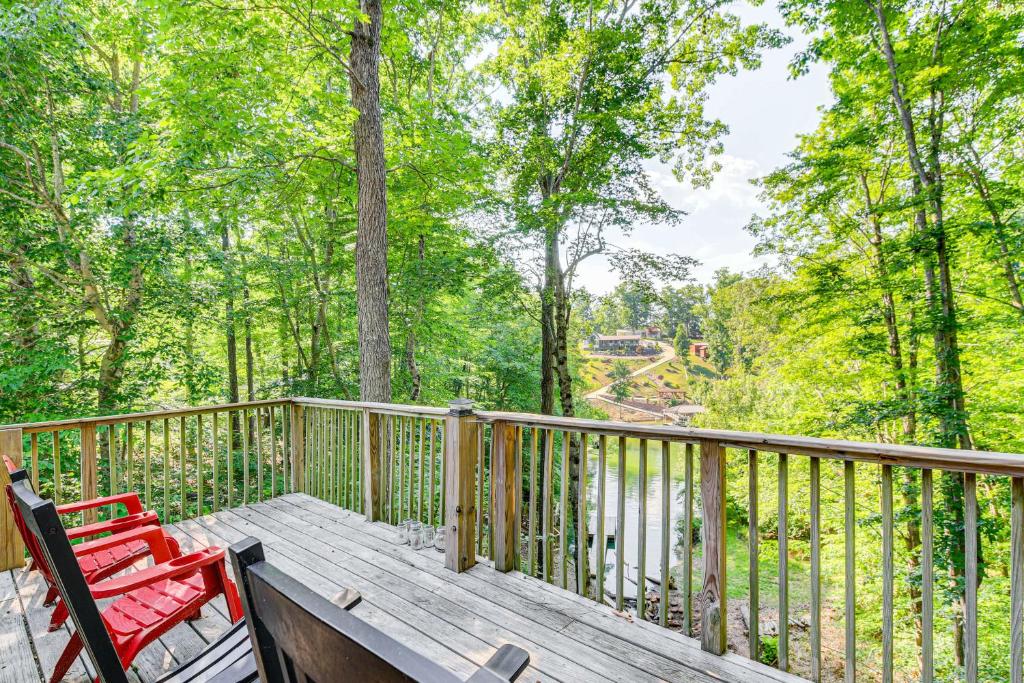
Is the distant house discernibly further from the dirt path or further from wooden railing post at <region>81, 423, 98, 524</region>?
wooden railing post at <region>81, 423, 98, 524</region>

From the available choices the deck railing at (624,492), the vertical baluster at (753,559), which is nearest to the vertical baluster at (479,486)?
the deck railing at (624,492)

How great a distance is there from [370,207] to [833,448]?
4672 millimetres

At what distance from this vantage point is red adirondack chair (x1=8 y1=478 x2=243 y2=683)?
1090 mm

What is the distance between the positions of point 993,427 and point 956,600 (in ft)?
7.01

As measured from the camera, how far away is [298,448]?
13.8 ft

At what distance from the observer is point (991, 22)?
5.01 m

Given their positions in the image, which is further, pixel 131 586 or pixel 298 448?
pixel 298 448

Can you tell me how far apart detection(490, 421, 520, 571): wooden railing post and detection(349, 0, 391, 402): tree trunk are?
256 cm

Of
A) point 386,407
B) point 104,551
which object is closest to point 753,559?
point 386,407

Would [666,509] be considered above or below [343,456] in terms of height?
above

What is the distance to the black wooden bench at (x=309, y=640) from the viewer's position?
1.45ft

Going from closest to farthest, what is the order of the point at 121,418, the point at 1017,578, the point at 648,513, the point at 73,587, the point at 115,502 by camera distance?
the point at 73,587, the point at 1017,578, the point at 115,502, the point at 121,418, the point at 648,513

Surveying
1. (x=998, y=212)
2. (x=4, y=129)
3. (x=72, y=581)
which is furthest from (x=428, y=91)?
(x=72, y=581)

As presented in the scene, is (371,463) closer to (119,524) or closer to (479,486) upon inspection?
(479,486)
